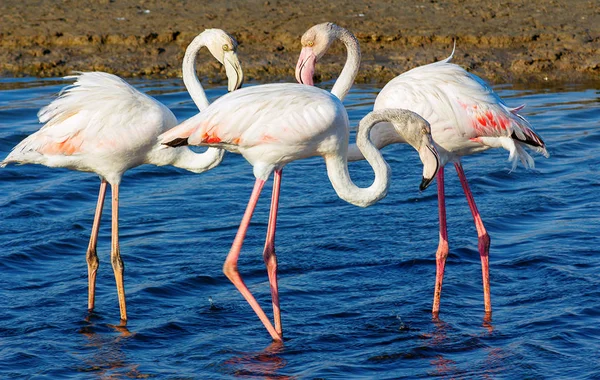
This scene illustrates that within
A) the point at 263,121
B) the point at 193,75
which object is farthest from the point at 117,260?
the point at 263,121

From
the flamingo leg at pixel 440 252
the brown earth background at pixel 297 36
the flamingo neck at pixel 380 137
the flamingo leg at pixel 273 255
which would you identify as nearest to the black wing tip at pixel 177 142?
the flamingo leg at pixel 273 255

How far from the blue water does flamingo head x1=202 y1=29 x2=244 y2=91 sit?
1421 millimetres

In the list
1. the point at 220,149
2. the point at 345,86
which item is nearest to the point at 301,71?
the point at 345,86

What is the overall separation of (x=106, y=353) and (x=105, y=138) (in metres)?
1.37

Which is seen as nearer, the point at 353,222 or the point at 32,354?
the point at 32,354

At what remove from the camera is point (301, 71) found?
674cm

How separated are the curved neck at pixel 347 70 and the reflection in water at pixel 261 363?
183 centimetres

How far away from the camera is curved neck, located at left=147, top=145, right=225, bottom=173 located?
6281mm

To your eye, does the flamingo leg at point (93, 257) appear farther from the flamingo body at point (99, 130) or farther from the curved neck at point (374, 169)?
the curved neck at point (374, 169)

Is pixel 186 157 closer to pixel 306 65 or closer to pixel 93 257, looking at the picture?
pixel 93 257

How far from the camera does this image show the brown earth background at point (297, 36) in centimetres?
1219

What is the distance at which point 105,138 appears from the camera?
20.0 ft

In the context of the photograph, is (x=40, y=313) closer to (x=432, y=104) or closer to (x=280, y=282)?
(x=280, y=282)

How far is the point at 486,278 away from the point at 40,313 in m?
2.92
